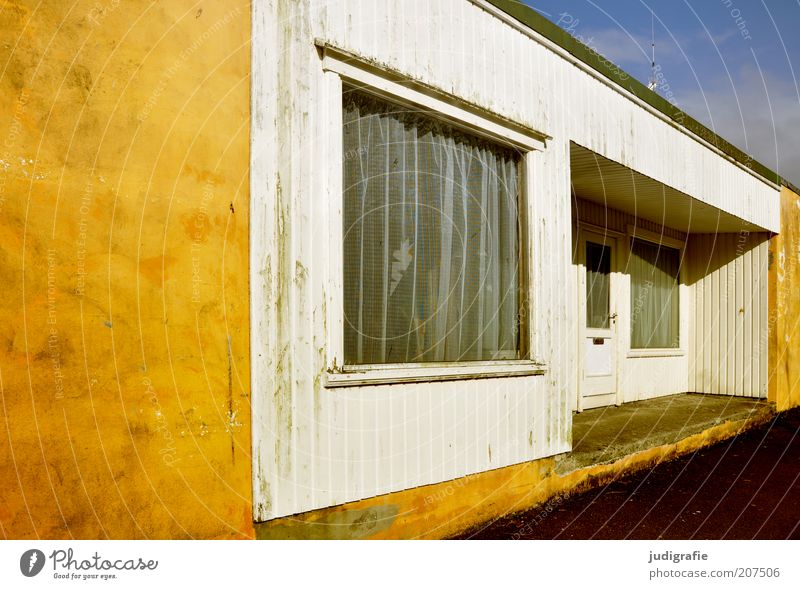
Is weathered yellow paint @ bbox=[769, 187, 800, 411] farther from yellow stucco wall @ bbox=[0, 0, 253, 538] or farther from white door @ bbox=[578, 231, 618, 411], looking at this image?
yellow stucco wall @ bbox=[0, 0, 253, 538]

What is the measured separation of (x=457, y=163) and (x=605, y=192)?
3.45 meters

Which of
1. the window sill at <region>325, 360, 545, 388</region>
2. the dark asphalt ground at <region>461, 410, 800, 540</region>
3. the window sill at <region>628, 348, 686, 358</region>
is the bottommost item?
the dark asphalt ground at <region>461, 410, 800, 540</region>

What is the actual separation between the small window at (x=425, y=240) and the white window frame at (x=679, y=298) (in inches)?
171

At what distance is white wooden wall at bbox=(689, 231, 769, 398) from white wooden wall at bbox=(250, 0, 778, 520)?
561 centimetres

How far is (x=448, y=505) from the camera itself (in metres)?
4.21

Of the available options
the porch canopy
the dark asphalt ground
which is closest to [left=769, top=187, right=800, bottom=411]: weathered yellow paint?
the porch canopy

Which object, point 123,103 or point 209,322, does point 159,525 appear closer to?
point 209,322

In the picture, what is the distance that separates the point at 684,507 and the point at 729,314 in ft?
18.6

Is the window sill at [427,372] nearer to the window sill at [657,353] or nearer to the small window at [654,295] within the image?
the window sill at [657,353]

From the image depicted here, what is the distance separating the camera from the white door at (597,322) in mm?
7848

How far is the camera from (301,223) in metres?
3.44

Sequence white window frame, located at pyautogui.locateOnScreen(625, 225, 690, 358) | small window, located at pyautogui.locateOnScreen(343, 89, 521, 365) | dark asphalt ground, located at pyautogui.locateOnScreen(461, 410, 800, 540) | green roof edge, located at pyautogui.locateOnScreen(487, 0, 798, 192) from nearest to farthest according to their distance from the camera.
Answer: small window, located at pyautogui.locateOnScreen(343, 89, 521, 365), dark asphalt ground, located at pyautogui.locateOnScreen(461, 410, 800, 540), green roof edge, located at pyautogui.locateOnScreen(487, 0, 798, 192), white window frame, located at pyautogui.locateOnScreen(625, 225, 690, 358)

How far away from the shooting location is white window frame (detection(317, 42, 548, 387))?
11.8 ft
